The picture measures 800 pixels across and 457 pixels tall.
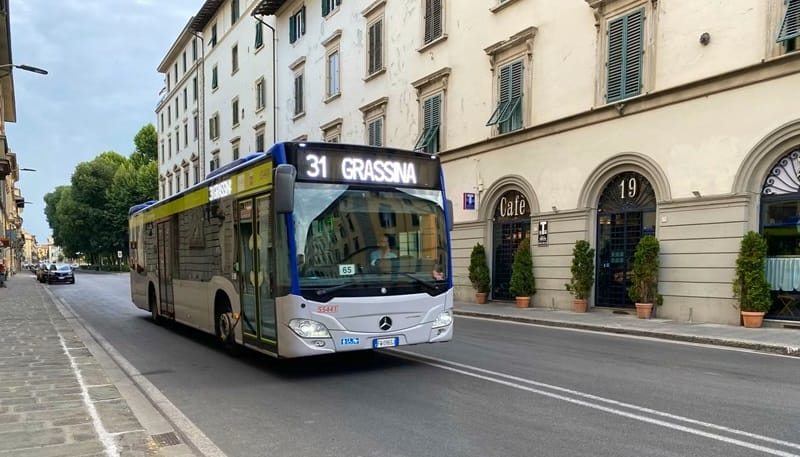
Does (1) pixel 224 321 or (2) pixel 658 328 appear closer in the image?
(1) pixel 224 321

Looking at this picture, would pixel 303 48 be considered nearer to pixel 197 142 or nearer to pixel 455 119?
pixel 455 119

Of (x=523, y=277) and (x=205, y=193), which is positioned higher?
(x=205, y=193)

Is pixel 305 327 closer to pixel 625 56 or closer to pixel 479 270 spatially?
pixel 625 56

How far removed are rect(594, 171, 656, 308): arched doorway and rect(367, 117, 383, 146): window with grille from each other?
37.3 ft

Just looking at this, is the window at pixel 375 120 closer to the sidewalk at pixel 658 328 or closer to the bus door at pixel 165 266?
the sidewalk at pixel 658 328

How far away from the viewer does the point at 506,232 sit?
18391 mm

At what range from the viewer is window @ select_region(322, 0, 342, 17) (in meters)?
27.1

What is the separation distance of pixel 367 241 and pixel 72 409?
3.54 meters

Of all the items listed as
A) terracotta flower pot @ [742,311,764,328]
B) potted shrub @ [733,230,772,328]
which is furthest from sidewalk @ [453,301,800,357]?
potted shrub @ [733,230,772,328]

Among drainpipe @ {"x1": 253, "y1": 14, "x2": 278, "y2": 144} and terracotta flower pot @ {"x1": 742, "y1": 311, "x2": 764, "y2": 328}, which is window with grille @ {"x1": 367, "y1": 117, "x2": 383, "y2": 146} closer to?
drainpipe @ {"x1": 253, "y1": 14, "x2": 278, "y2": 144}

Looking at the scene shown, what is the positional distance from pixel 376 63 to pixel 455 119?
19.8 ft

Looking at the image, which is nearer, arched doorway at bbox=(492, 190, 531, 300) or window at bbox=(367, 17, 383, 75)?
arched doorway at bbox=(492, 190, 531, 300)

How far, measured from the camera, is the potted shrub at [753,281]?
1123cm

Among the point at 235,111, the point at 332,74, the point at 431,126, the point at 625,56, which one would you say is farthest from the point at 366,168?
the point at 235,111
